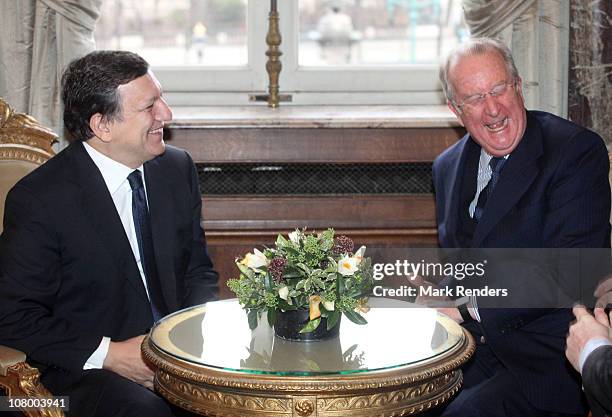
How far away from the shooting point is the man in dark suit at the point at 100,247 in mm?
2588

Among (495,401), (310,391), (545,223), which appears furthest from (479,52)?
(310,391)

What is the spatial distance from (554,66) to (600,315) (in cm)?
200

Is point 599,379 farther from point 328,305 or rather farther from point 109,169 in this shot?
point 109,169

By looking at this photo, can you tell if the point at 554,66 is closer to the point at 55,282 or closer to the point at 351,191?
the point at 351,191

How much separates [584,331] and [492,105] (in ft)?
3.06

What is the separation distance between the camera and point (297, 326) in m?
2.43

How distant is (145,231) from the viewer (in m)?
2.91

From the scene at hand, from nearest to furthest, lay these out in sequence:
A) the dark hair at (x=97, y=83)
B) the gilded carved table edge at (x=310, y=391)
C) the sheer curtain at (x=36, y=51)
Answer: the gilded carved table edge at (x=310, y=391)
the dark hair at (x=97, y=83)
the sheer curtain at (x=36, y=51)

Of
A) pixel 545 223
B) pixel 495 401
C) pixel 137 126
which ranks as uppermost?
pixel 137 126

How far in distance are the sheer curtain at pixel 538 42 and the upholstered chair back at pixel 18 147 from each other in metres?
1.98

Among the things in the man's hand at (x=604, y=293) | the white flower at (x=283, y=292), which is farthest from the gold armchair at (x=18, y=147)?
the man's hand at (x=604, y=293)

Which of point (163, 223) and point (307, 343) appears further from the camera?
point (163, 223)

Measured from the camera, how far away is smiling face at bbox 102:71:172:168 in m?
2.84

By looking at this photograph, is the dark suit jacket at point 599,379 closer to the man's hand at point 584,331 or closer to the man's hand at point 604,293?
the man's hand at point 584,331
